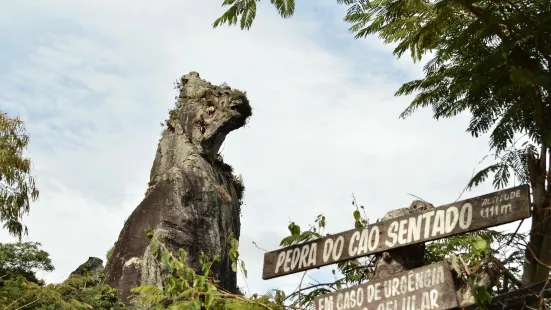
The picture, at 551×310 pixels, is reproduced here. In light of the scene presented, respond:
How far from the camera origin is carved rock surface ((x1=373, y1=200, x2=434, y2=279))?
6.42 meters

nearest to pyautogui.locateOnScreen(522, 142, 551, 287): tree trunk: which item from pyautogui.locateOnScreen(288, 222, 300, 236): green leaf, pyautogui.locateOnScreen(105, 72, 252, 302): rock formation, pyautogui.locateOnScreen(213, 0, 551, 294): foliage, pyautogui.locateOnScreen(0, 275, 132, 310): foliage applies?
pyautogui.locateOnScreen(213, 0, 551, 294): foliage

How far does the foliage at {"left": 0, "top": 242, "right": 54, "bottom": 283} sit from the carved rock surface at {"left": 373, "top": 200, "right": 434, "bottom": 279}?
16153 mm

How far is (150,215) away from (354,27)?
13.0 metres

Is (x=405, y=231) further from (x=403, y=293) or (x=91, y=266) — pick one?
(x=91, y=266)

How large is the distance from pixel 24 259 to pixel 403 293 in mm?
17409

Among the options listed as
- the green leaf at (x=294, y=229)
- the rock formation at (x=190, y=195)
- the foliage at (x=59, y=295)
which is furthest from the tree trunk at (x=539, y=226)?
the rock formation at (x=190, y=195)

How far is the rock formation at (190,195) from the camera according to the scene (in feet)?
64.4

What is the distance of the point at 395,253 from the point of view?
644 centimetres

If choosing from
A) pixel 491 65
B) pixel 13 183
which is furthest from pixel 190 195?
Answer: pixel 491 65

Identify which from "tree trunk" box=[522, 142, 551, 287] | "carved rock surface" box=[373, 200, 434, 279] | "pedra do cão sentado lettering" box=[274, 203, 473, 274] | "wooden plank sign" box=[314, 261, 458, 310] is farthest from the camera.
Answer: "tree trunk" box=[522, 142, 551, 287]

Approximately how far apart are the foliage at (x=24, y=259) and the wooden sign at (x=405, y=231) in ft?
51.2

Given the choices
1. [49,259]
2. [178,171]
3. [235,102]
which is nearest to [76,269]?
[49,259]

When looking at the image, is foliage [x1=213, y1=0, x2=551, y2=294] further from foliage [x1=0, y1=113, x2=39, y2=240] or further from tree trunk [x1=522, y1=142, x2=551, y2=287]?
foliage [x1=0, y1=113, x2=39, y2=240]

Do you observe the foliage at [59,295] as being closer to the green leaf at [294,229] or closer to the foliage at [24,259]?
the foliage at [24,259]
